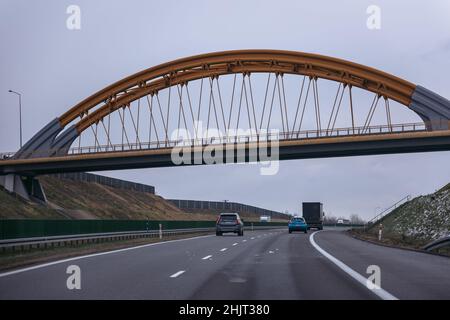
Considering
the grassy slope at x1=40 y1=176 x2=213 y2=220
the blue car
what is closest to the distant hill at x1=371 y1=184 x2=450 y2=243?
the blue car

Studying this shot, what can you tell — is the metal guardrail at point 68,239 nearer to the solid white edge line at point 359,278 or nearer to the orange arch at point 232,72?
the solid white edge line at point 359,278

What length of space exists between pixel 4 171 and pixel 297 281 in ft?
193

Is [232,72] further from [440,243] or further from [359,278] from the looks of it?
[359,278]

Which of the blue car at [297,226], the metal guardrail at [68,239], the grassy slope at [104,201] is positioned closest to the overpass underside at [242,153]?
the blue car at [297,226]

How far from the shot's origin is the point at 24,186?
67.9 metres

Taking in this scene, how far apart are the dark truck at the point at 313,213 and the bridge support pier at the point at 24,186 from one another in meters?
28.8

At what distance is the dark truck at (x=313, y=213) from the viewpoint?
7050 centimetres

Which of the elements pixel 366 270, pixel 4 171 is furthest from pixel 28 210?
pixel 366 270

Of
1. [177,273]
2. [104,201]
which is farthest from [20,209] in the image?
[177,273]

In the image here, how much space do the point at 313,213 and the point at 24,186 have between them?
105 ft

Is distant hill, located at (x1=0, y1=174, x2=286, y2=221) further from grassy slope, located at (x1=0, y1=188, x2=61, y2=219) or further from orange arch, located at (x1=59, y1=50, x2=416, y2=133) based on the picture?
orange arch, located at (x1=59, y1=50, x2=416, y2=133)

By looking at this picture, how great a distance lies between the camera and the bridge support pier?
6675cm

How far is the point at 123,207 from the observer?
8825 centimetres
